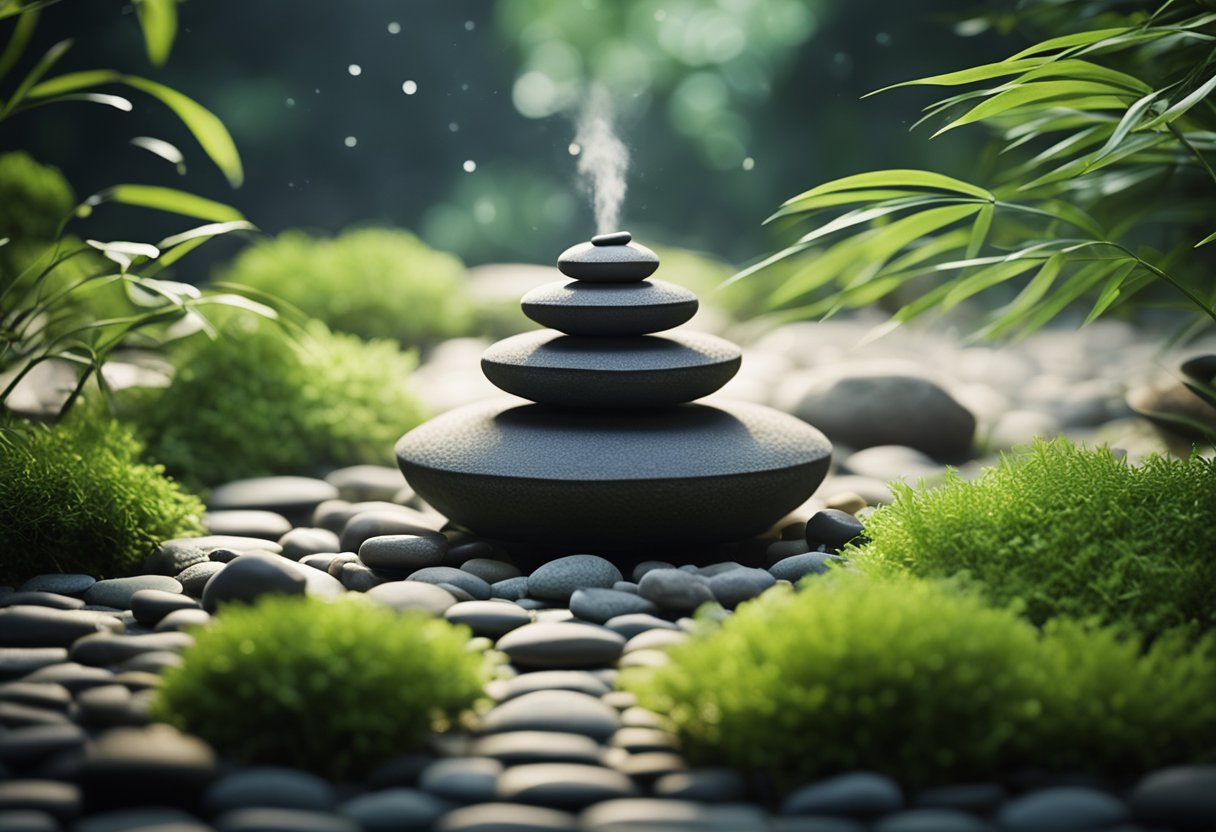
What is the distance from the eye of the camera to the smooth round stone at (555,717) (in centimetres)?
162

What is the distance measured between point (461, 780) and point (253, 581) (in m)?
0.72

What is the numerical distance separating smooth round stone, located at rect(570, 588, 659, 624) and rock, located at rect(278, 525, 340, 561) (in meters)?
0.79

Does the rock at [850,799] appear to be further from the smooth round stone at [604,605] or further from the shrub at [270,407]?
the shrub at [270,407]

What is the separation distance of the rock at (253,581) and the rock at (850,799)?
3.24 ft

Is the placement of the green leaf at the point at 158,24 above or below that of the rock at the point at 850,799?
above

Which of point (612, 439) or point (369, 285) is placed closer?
point (612, 439)

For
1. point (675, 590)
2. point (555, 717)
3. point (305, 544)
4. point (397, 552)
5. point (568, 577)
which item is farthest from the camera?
point (305, 544)

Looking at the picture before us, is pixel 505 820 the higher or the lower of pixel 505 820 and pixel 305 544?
the lower

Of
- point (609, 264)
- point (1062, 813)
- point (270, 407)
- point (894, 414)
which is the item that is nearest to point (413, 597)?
point (609, 264)

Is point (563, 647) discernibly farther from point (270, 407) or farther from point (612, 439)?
point (270, 407)

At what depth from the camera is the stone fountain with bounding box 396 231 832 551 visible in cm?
235

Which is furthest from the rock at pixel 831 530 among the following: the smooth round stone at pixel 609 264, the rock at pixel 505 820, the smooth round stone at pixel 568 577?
the rock at pixel 505 820

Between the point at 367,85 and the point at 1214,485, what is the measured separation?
712 cm

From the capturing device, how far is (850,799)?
1.36m
